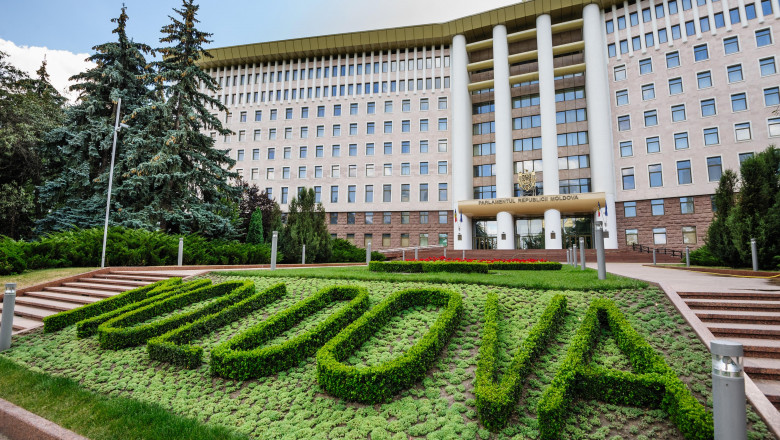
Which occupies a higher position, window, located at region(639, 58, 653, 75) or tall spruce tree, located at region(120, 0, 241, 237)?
window, located at region(639, 58, 653, 75)

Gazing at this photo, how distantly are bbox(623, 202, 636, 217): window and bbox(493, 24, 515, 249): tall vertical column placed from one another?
381 inches

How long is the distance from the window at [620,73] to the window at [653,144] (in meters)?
6.42

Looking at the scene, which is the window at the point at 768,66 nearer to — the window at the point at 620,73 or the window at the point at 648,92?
the window at the point at 648,92

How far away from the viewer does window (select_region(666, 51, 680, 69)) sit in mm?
32719

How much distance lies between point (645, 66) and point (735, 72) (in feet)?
20.9

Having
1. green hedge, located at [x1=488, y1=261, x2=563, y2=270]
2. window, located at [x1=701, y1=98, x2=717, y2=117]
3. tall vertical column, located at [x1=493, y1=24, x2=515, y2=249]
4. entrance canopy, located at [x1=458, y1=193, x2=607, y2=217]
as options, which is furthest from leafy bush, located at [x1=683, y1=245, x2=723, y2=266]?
window, located at [x1=701, y1=98, x2=717, y2=117]

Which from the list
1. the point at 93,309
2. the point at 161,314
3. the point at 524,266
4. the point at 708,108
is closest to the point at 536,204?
the point at 708,108

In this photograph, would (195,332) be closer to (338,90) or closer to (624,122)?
(624,122)

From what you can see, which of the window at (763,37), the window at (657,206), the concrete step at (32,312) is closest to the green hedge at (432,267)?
the concrete step at (32,312)

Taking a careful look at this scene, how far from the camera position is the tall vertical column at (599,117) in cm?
3300

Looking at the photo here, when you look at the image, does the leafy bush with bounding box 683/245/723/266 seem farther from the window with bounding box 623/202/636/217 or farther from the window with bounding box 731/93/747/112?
the window with bounding box 731/93/747/112

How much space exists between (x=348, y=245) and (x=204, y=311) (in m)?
20.2

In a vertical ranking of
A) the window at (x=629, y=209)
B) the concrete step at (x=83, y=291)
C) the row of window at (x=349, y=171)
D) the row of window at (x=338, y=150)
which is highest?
the row of window at (x=338, y=150)

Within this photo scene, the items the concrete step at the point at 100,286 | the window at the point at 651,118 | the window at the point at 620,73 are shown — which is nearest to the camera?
the concrete step at the point at 100,286
